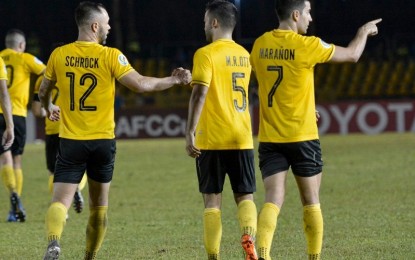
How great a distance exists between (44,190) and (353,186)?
488cm

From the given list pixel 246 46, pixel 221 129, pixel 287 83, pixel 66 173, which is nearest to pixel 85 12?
pixel 66 173

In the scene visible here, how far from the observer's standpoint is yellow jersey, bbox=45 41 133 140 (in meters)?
8.24

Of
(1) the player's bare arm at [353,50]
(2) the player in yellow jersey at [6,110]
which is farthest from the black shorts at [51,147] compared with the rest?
(1) the player's bare arm at [353,50]

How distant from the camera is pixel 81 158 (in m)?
8.35

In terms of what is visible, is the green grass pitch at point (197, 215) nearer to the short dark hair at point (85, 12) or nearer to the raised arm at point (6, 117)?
the raised arm at point (6, 117)

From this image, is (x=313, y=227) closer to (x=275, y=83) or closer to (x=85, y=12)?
(x=275, y=83)

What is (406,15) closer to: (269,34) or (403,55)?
(403,55)

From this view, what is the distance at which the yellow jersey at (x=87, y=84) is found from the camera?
8242mm

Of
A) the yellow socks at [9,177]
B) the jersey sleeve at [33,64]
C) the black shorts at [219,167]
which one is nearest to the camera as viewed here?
the black shorts at [219,167]

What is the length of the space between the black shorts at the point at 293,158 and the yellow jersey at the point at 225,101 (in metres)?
0.33

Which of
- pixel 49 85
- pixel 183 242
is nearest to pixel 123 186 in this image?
pixel 183 242

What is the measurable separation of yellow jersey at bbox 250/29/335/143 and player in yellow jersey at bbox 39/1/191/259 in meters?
0.63

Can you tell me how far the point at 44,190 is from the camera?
57.1 ft

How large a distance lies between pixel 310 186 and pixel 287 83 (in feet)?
2.55
